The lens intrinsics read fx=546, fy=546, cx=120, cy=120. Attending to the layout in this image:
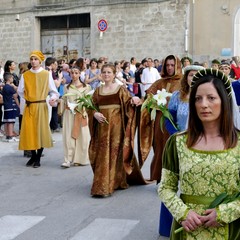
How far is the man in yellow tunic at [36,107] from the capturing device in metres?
8.94

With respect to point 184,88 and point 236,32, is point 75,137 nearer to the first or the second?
point 184,88

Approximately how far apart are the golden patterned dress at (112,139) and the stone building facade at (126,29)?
49.4ft

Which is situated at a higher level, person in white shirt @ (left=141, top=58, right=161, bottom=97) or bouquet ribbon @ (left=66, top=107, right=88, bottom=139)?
person in white shirt @ (left=141, top=58, right=161, bottom=97)

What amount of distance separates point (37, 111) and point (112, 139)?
2.35 metres

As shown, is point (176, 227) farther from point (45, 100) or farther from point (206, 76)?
point (45, 100)

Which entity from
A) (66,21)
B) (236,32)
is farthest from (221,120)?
(66,21)

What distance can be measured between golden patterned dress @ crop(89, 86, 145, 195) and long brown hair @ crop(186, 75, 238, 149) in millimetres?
3979

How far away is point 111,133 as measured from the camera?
7012mm

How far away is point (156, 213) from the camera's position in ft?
19.9

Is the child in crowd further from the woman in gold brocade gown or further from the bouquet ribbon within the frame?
the woman in gold brocade gown

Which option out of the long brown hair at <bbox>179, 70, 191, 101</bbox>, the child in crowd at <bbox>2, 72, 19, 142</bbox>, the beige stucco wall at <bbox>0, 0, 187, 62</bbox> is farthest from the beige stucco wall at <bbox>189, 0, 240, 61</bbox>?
the long brown hair at <bbox>179, 70, 191, 101</bbox>

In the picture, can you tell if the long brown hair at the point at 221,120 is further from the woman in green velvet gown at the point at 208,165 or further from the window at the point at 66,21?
the window at the point at 66,21

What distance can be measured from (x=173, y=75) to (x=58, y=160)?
3.73m

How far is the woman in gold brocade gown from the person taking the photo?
6.92 m
